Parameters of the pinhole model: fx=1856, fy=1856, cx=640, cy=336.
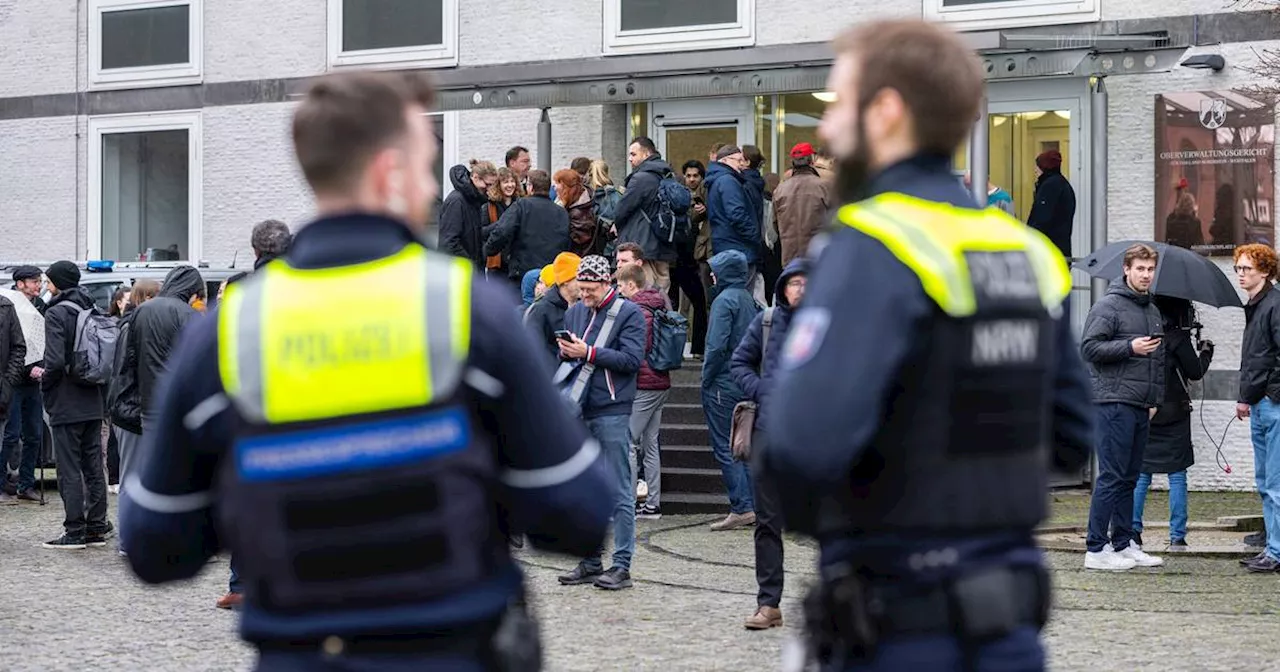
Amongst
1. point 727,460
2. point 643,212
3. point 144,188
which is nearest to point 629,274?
point 727,460

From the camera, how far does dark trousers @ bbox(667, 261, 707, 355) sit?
17734mm

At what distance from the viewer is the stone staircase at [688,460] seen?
50.3ft

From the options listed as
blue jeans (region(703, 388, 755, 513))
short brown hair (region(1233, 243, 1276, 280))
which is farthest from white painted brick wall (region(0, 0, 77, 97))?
short brown hair (region(1233, 243, 1276, 280))

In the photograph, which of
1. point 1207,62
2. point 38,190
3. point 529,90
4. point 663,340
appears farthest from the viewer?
point 38,190

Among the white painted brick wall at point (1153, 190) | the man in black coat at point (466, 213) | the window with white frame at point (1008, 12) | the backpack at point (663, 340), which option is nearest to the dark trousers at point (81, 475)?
the man in black coat at point (466, 213)

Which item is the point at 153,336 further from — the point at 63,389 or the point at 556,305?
the point at 556,305

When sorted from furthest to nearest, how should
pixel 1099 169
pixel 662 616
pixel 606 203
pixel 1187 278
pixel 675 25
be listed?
pixel 675 25
pixel 606 203
pixel 1099 169
pixel 1187 278
pixel 662 616

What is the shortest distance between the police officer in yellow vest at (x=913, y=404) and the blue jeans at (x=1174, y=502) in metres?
9.60

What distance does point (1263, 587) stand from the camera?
11.3 m

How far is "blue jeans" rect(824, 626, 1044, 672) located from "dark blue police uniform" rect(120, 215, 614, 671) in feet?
1.73

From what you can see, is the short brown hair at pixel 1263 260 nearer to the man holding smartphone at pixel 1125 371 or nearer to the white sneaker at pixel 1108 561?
the man holding smartphone at pixel 1125 371

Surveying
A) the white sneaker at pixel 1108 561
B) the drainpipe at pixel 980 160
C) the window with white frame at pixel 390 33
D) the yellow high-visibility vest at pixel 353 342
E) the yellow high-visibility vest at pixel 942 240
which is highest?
the window with white frame at pixel 390 33

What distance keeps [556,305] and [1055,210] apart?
6809 mm

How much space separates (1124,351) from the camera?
11531mm
